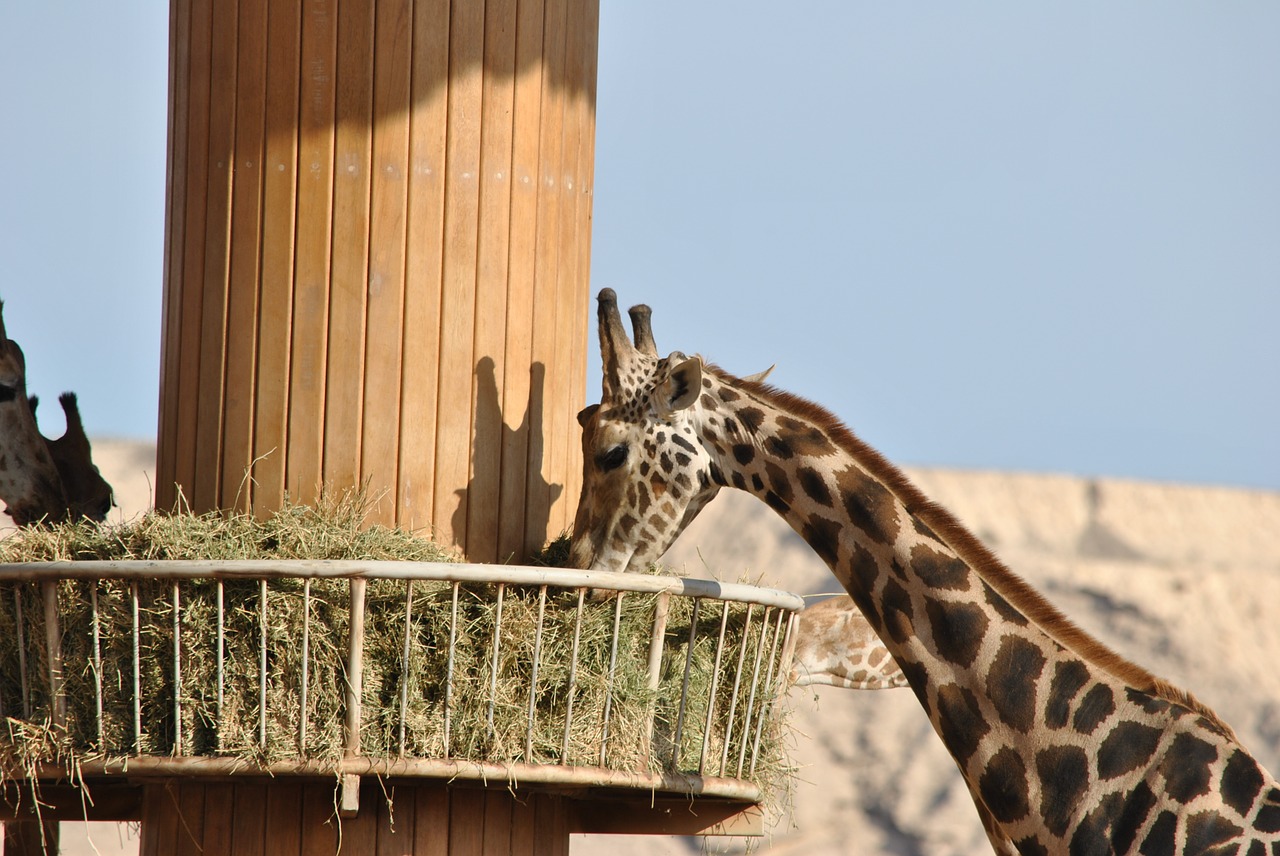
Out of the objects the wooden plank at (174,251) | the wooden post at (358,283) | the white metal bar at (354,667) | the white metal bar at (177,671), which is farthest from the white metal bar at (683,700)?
the wooden plank at (174,251)

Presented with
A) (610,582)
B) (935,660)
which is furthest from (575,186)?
(935,660)

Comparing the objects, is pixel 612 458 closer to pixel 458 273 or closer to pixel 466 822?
pixel 458 273

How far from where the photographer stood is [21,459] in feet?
19.4

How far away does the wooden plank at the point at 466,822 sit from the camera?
4.66m

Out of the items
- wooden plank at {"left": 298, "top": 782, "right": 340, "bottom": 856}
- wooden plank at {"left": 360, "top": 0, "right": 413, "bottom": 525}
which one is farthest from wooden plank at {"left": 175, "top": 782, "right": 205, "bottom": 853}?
wooden plank at {"left": 360, "top": 0, "right": 413, "bottom": 525}

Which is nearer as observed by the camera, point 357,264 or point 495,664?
point 495,664

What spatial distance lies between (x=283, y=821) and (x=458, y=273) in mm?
1770

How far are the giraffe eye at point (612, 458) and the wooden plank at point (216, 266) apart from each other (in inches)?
49.2

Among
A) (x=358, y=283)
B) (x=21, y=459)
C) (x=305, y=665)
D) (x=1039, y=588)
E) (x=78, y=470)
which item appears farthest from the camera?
(x=1039, y=588)

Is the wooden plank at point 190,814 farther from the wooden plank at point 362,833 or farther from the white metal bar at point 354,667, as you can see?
the white metal bar at point 354,667

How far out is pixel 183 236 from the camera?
5.05m

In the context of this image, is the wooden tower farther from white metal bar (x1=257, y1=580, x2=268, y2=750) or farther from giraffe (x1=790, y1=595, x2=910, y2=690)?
giraffe (x1=790, y1=595, x2=910, y2=690)

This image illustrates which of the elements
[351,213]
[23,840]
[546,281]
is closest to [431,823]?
[546,281]

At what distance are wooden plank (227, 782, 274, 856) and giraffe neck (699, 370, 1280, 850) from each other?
1.85m
